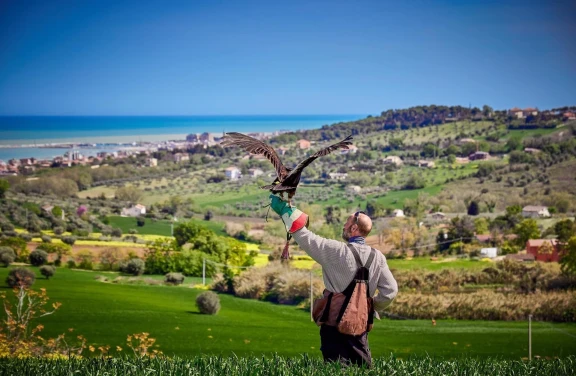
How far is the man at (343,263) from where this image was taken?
4699 millimetres

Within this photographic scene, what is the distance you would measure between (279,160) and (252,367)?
154cm

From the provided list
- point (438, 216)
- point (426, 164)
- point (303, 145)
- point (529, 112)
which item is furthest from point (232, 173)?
point (529, 112)

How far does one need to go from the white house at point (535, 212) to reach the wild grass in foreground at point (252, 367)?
3975 cm

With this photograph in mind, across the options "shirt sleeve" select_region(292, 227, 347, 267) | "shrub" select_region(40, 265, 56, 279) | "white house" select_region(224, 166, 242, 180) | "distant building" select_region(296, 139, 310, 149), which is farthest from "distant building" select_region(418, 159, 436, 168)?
"shirt sleeve" select_region(292, 227, 347, 267)

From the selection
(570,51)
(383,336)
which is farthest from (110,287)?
(570,51)

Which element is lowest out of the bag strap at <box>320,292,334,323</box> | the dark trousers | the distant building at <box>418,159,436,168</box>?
the distant building at <box>418,159,436,168</box>

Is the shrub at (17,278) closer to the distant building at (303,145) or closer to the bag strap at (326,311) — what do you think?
the bag strap at (326,311)

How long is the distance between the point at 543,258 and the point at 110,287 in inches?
772

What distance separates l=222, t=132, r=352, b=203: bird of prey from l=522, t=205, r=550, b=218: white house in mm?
40867

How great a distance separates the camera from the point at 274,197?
15.3ft

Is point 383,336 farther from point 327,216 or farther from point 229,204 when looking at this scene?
point 229,204

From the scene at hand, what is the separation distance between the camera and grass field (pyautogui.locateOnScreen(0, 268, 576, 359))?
1625 cm

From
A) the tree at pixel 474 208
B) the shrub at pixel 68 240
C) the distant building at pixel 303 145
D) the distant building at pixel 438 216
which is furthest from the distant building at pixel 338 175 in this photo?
the shrub at pixel 68 240

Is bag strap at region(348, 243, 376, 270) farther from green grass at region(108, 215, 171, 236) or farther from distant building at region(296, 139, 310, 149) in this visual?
distant building at region(296, 139, 310, 149)
